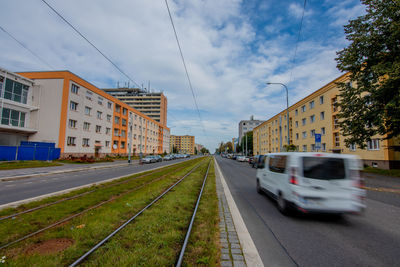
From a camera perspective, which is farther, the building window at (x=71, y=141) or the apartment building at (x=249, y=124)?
the apartment building at (x=249, y=124)

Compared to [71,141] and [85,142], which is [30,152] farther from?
[85,142]

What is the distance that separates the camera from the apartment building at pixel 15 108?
2391 centimetres

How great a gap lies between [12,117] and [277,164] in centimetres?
3226

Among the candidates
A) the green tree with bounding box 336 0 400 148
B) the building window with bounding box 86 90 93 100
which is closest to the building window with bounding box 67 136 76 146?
the building window with bounding box 86 90 93 100

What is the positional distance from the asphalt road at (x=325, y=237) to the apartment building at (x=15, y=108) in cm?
3050

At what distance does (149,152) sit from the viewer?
64.0 metres

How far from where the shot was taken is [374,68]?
14.7m

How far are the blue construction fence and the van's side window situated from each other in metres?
27.3

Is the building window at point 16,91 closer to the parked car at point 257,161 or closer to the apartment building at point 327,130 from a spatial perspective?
the parked car at point 257,161

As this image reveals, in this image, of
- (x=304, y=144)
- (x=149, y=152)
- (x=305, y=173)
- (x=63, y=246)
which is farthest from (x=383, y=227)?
(x=149, y=152)

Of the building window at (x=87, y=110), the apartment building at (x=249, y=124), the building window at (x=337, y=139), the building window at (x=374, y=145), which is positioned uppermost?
the apartment building at (x=249, y=124)

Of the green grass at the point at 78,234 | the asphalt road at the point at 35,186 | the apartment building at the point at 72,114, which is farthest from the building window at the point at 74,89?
the green grass at the point at 78,234

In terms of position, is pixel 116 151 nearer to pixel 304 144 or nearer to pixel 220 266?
pixel 304 144

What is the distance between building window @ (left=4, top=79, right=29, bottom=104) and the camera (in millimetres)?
24625
